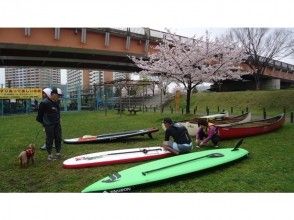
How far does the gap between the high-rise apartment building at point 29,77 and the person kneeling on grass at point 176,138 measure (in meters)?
8.96

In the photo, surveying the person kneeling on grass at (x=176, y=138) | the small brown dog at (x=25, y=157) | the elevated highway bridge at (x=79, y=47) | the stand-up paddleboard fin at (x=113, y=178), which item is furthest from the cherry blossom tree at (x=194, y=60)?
the stand-up paddleboard fin at (x=113, y=178)

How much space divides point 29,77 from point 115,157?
424 inches

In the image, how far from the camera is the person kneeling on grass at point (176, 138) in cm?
683

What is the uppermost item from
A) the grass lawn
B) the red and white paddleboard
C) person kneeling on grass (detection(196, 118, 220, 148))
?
person kneeling on grass (detection(196, 118, 220, 148))

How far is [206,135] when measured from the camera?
8039mm

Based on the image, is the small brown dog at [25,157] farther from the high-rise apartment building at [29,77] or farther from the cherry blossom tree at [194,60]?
the cherry blossom tree at [194,60]

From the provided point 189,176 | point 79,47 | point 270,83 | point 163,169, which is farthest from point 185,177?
point 270,83

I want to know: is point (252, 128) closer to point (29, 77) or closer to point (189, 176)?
point (189, 176)

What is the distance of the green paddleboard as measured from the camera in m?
5.08

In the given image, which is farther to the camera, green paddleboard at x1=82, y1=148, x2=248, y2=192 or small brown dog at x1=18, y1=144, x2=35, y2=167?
small brown dog at x1=18, y1=144, x2=35, y2=167

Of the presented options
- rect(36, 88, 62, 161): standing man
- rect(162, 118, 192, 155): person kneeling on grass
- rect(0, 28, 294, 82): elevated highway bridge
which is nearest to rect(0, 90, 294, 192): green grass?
rect(36, 88, 62, 161): standing man

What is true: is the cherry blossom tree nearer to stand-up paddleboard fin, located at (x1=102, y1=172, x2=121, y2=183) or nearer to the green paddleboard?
the green paddleboard

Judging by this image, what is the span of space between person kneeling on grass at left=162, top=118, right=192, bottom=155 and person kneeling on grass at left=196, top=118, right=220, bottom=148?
990 mm
